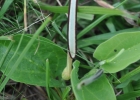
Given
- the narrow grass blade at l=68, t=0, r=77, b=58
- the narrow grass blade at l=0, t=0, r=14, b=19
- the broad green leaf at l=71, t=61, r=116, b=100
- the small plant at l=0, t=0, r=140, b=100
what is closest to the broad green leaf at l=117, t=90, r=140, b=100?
the small plant at l=0, t=0, r=140, b=100

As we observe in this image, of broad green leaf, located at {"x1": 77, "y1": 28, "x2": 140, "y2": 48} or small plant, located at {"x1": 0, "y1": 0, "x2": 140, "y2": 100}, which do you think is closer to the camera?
small plant, located at {"x1": 0, "y1": 0, "x2": 140, "y2": 100}

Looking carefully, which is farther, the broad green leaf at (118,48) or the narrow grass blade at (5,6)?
the narrow grass blade at (5,6)

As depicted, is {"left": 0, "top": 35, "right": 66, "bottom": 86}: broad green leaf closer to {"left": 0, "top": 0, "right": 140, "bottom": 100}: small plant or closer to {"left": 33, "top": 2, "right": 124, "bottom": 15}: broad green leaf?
{"left": 0, "top": 0, "right": 140, "bottom": 100}: small plant

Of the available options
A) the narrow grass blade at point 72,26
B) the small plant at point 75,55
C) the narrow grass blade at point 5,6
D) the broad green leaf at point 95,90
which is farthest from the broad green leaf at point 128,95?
the narrow grass blade at point 5,6

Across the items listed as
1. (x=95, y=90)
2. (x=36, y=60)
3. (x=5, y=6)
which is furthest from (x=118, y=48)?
(x=5, y=6)

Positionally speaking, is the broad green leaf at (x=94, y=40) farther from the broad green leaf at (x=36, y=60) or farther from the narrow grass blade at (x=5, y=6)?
the narrow grass blade at (x=5, y=6)

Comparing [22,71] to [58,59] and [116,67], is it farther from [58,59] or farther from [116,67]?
[116,67]
